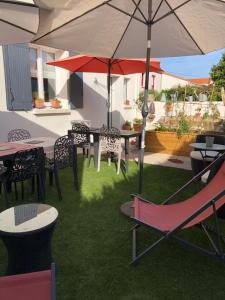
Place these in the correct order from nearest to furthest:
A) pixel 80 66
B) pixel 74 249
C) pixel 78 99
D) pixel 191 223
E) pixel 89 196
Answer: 1. pixel 191 223
2. pixel 74 249
3. pixel 89 196
4. pixel 80 66
5. pixel 78 99

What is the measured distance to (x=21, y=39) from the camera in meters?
3.22

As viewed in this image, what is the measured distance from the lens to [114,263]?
2.58 meters

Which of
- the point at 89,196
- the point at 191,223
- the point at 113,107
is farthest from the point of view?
the point at 113,107

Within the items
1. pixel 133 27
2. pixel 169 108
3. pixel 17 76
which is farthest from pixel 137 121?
pixel 133 27

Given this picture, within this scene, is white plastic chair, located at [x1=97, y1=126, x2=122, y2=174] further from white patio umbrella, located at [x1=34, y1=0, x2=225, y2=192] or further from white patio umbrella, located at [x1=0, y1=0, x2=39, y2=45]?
white patio umbrella, located at [x1=0, y1=0, x2=39, y2=45]

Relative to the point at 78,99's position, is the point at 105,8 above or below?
above

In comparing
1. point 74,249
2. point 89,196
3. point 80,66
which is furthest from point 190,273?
point 80,66

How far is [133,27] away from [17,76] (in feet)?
11.0

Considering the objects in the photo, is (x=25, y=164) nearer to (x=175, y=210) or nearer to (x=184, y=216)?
(x=175, y=210)

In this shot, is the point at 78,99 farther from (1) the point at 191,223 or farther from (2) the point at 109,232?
(1) the point at 191,223

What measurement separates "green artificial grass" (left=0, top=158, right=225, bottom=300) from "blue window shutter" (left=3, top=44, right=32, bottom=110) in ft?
9.75

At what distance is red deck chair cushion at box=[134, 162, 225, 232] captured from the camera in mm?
2521

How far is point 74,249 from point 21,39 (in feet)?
8.22

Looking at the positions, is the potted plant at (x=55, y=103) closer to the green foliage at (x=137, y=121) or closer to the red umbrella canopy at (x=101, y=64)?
the red umbrella canopy at (x=101, y=64)
